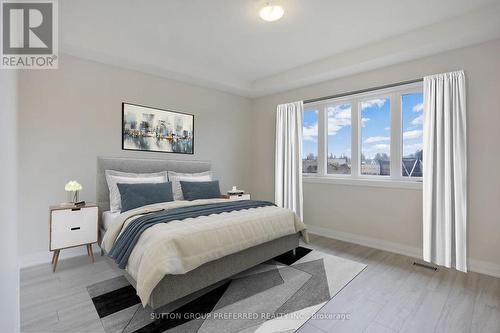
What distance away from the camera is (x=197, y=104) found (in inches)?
169

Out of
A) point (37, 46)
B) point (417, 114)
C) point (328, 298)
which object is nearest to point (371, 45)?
point (417, 114)

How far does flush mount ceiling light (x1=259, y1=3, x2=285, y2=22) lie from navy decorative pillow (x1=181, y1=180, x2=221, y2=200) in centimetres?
231

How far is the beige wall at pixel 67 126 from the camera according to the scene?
2.77m

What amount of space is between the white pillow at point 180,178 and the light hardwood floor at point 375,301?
1.21 m

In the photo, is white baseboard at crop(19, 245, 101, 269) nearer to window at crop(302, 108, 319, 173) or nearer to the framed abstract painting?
the framed abstract painting

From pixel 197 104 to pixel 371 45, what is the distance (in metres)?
2.82

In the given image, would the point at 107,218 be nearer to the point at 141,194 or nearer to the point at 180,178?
the point at 141,194

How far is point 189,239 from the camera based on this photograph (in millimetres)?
1956

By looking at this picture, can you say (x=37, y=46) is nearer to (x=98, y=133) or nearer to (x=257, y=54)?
(x=98, y=133)

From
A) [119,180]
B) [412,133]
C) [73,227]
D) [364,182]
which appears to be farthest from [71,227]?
[412,133]

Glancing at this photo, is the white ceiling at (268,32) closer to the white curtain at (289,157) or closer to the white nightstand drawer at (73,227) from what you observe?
the white curtain at (289,157)

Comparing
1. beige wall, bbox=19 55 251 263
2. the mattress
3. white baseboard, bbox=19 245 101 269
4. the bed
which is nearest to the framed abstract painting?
beige wall, bbox=19 55 251 263

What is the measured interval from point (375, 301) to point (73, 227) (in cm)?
319

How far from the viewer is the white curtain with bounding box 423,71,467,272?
107 inches
